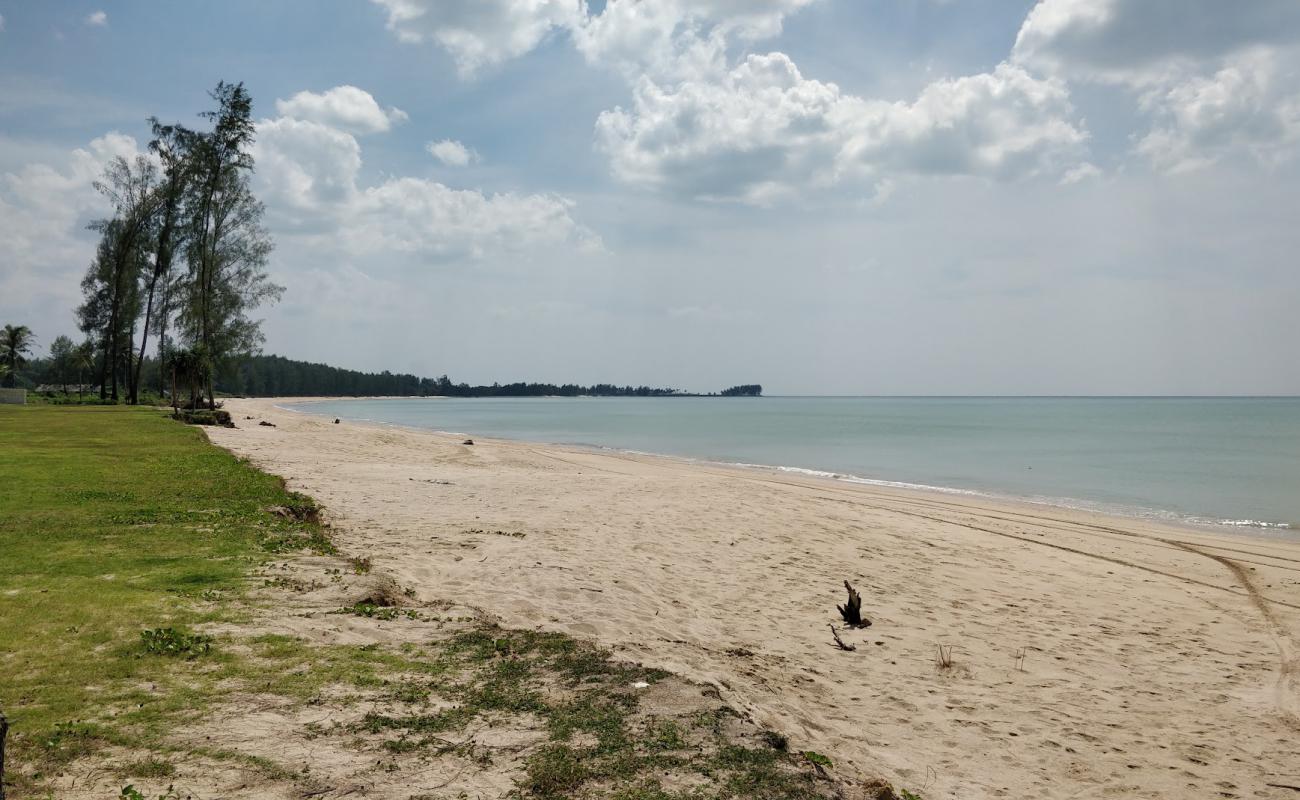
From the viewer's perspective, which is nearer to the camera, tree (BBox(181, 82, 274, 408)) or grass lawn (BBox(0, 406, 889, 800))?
grass lawn (BBox(0, 406, 889, 800))

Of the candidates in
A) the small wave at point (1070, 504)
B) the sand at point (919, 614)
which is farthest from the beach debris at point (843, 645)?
the small wave at point (1070, 504)

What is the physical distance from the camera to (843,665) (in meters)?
7.66

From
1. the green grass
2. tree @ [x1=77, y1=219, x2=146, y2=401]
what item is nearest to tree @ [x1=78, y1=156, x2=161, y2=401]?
Answer: tree @ [x1=77, y1=219, x2=146, y2=401]

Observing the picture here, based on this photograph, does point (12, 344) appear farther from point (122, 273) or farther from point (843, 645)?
point (843, 645)

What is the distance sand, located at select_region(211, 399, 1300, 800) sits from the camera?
19.9 feet

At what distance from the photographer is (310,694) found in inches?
210

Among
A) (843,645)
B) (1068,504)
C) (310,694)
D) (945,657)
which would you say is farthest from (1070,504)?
(310,694)

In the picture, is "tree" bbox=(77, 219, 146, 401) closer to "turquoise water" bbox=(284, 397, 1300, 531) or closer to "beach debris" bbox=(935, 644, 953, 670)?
"turquoise water" bbox=(284, 397, 1300, 531)

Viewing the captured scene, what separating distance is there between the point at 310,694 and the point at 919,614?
741cm

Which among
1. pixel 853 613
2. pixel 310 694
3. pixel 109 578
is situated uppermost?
pixel 109 578

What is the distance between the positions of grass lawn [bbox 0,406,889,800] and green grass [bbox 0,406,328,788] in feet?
0.08

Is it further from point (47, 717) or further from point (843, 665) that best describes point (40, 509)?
point (843, 665)

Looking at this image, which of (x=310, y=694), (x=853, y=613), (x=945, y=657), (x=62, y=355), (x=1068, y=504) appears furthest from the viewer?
(x=62, y=355)

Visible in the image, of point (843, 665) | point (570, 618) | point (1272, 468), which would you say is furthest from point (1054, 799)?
point (1272, 468)
